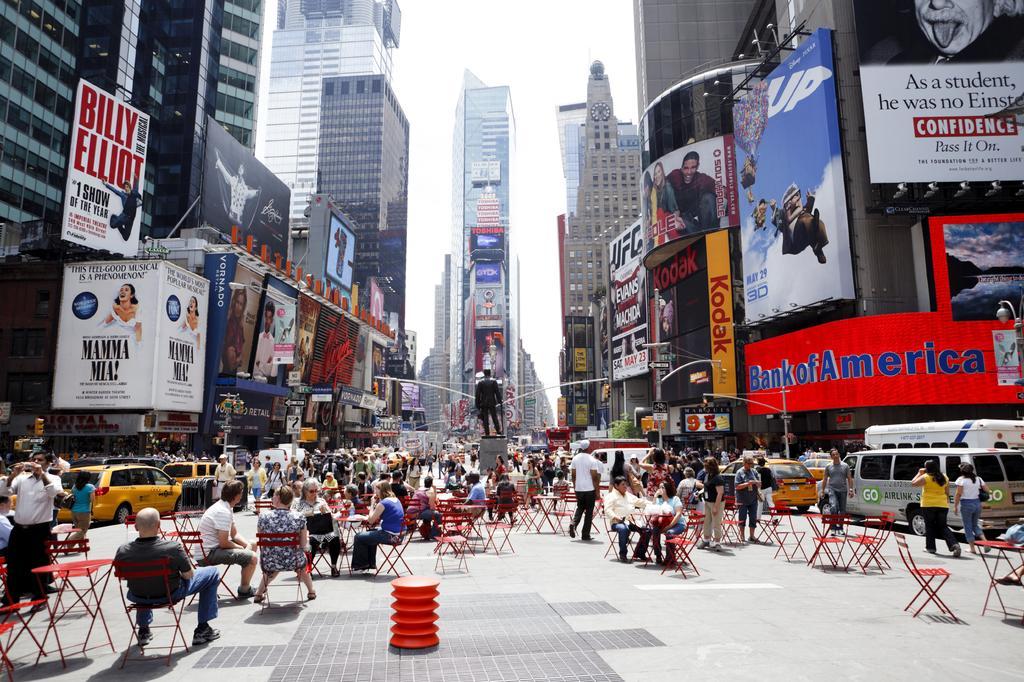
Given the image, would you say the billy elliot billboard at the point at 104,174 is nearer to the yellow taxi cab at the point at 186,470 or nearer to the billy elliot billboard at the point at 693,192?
the yellow taxi cab at the point at 186,470

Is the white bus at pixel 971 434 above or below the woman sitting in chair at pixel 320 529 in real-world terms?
above

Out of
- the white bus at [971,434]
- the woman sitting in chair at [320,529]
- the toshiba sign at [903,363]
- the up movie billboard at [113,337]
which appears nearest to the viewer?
the woman sitting in chair at [320,529]

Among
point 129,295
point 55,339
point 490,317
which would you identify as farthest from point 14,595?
point 490,317

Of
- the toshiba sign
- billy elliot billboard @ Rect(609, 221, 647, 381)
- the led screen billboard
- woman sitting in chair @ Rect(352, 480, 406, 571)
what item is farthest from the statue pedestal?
the led screen billboard

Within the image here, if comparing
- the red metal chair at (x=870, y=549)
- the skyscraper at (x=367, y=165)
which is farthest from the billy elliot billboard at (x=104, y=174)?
the skyscraper at (x=367, y=165)

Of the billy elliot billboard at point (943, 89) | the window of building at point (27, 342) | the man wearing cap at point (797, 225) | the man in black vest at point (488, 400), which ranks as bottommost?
the man in black vest at point (488, 400)

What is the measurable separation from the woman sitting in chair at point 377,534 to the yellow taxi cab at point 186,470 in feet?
39.9

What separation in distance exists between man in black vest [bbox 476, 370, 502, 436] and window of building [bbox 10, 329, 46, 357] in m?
27.5

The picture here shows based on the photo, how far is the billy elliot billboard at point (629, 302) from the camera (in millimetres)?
77312

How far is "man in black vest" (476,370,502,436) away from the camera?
2639cm

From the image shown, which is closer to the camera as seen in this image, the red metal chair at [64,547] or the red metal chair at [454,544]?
the red metal chair at [64,547]

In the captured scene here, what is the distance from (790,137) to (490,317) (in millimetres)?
136597

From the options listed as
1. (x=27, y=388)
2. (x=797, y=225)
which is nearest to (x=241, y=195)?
(x=27, y=388)

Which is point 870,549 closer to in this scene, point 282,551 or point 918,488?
point 918,488
